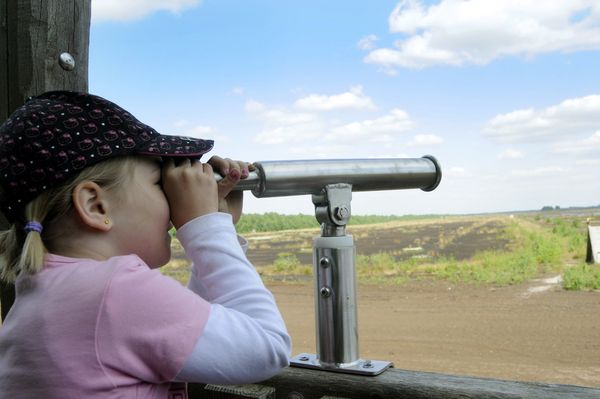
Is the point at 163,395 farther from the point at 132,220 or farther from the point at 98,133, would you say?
the point at 98,133

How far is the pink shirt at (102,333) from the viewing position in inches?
32.2

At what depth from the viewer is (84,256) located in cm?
91

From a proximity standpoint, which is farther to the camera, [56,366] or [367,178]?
[367,178]

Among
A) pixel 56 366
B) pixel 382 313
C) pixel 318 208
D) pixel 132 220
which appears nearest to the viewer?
pixel 56 366

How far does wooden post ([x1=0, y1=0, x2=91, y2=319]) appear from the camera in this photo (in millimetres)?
1429

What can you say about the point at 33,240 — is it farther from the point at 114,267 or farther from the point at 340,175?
the point at 340,175

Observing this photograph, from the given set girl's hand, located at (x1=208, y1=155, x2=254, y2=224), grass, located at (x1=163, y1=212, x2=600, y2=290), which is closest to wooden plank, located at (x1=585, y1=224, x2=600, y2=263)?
grass, located at (x1=163, y1=212, x2=600, y2=290)

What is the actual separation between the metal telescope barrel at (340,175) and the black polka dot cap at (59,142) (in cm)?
19

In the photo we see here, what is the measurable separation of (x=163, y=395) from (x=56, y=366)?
0.54 feet

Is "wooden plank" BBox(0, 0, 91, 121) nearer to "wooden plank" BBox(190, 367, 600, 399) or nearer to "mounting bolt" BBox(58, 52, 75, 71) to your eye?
"mounting bolt" BBox(58, 52, 75, 71)

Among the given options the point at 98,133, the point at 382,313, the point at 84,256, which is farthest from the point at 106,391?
the point at 382,313

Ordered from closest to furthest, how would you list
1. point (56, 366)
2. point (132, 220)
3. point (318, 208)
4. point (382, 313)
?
point (56, 366) < point (132, 220) < point (318, 208) < point (382, 313)

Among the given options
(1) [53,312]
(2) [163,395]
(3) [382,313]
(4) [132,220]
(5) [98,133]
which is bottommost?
(3) [382,313]

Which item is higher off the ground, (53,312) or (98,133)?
(98,133)
